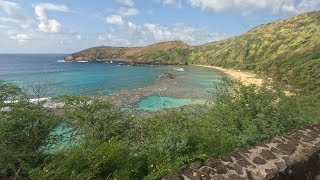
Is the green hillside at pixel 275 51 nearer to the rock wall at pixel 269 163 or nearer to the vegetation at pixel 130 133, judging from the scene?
the vegetation at pixel 130 133

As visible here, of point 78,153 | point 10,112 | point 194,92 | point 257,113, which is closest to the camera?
point 78,153

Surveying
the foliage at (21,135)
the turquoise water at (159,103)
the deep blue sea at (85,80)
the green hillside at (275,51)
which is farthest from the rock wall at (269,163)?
the green hillside at (275,51)

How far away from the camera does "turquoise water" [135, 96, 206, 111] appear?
2217 inches

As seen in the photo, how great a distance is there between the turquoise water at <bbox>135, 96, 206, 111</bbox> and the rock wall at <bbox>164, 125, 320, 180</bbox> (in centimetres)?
4328

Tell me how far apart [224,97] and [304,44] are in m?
128

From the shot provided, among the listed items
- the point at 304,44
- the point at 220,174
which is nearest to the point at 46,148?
the point at 220,174

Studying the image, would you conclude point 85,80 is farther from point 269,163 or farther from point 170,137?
A: point 269,163

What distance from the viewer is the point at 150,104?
196 feet

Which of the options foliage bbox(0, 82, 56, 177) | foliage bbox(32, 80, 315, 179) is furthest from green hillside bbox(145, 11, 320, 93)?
foliage bbox(0, 82, 56, 177)

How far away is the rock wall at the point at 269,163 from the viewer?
8.57 m

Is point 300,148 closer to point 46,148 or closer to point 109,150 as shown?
point 109,150

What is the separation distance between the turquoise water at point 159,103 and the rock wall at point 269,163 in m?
43.3

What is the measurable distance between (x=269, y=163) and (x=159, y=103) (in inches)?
2048

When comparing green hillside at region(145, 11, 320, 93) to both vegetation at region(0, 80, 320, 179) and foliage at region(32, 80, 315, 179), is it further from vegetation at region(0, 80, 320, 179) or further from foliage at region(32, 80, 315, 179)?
vegetation at region(0, 80, 320, 179)
